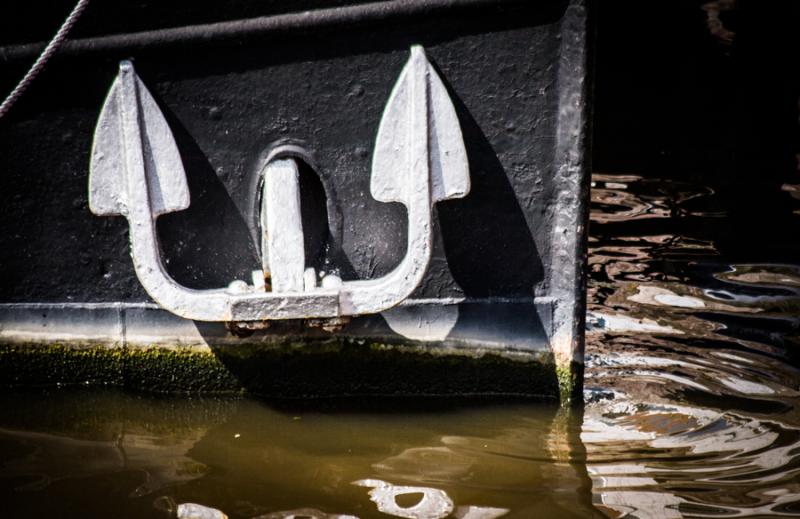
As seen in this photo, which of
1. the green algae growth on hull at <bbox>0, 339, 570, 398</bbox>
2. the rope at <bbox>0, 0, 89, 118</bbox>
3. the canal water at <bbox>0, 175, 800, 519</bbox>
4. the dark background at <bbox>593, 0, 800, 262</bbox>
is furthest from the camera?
the dark background at <bbox>593, 0, 800, 262</bbox>

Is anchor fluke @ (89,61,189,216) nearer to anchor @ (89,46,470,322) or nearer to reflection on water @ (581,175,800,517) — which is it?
anchor @ (89,46,470,322)

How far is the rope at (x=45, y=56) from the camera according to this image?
91.3 inches

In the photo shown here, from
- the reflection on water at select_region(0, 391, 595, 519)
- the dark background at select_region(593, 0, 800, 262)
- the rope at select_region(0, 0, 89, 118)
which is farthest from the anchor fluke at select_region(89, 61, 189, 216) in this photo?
the dark background at select_region(593, 0, 800, 262)

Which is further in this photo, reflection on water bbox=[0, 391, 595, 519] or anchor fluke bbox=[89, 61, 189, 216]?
anchor fluke bbox=[89, 61, 189, 216]

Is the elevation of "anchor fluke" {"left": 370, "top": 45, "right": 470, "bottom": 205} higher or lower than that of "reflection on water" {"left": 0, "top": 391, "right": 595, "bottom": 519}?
higher

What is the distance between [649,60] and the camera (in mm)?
7793

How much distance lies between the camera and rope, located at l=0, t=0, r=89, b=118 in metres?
2.32

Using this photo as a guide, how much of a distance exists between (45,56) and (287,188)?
727 mm

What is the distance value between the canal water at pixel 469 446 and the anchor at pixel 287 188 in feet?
1.30

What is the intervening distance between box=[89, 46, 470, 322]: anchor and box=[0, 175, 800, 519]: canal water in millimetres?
395

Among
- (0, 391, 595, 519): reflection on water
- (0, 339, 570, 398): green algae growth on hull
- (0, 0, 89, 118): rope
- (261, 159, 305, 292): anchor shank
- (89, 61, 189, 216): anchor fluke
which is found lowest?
(0, 391, 595, 519): reflection on water

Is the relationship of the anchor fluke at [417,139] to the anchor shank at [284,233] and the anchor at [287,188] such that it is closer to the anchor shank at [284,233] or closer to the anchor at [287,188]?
the anchor at [287,188]

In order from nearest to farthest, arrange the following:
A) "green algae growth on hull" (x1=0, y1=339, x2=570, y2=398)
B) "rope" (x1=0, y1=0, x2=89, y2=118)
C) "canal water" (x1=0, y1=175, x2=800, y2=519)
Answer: "canal water" (x1=0, y1=175, x2=800, y2=519) < "rope" (x1=0, y1=0, x2=89, y2=118) < "green algae growth on hull" (x1=0, y1=339, x2=570, y2=398)

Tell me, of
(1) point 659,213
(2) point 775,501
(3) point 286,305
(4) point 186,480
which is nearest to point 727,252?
(1) point 659,213
